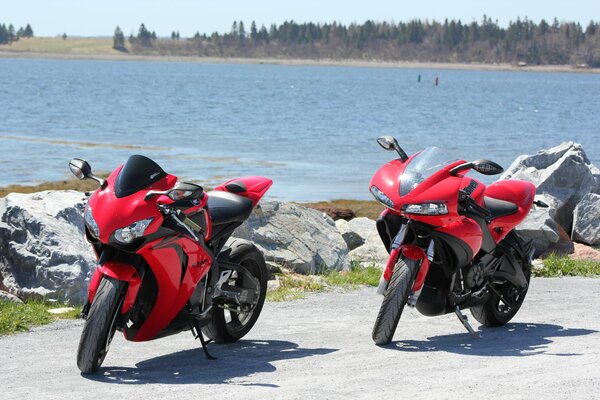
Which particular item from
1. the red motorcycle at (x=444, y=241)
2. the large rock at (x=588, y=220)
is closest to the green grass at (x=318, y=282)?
the red motorcycle at (x=444, y=241)

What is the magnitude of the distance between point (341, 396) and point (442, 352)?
1555mm

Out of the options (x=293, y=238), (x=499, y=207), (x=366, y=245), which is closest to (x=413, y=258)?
(x=499, y=207)

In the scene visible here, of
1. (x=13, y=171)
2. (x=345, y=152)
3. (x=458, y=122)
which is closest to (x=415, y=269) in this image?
(x=13, y=171)

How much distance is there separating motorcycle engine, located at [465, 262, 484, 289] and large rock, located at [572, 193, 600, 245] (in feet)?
21.8

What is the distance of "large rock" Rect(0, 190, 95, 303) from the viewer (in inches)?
386

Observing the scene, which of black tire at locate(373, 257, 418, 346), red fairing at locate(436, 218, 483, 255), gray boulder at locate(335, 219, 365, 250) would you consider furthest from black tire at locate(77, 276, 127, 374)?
gray boulder at locate(335, 219, 365, 250)

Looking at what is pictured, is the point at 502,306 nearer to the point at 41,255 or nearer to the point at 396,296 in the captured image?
the point at 396,296

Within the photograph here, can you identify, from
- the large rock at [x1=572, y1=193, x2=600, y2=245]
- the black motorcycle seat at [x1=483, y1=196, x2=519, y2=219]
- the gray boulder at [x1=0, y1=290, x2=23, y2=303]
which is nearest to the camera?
the black motorcycle seat at [x1=483, y1=196, x2=519, y2=219]

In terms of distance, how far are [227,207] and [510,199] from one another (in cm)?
244

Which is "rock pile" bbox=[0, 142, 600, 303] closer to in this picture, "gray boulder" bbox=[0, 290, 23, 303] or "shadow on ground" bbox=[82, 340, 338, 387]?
"gray boulder" bbox=[0, 290, 23, 303]

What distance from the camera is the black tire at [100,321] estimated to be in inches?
273

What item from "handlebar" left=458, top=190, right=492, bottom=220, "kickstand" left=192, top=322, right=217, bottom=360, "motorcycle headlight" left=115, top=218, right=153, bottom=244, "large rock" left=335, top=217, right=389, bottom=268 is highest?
"motorcycle headlight" left=115, top=218, right=153, bottom=244

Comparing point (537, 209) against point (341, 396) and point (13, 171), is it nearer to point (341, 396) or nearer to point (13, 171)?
point (341, 396)

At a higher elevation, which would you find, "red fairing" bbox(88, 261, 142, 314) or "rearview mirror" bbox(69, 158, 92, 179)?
"rearview mirror" bbox(69, 158, 92, 179)
